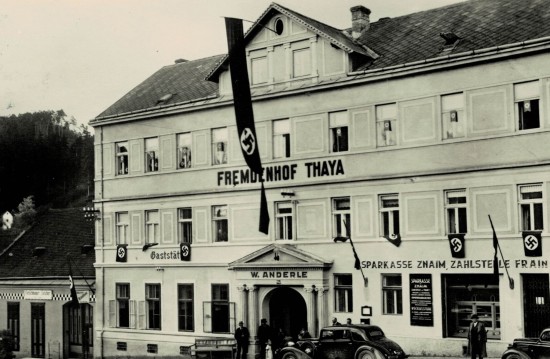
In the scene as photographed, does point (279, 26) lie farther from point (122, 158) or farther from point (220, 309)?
point (220, 309)

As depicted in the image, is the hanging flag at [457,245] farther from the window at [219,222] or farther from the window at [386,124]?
the window at [219,222]

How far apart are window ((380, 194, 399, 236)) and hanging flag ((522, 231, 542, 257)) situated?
4855 mm

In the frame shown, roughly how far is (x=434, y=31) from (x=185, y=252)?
1365 centimetres

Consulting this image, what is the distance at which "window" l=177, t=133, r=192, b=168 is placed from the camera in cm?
3703

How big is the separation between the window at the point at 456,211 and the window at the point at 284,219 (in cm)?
659

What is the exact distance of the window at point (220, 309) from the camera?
3516cm

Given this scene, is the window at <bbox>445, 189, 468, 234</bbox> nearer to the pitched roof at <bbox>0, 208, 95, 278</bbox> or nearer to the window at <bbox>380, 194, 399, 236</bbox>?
the window at <bbox>380, 194, 399, 236</bbox>

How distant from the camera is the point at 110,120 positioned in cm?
3966

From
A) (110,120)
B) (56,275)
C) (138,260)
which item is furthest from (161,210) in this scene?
(56,275)

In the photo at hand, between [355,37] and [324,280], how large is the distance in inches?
401

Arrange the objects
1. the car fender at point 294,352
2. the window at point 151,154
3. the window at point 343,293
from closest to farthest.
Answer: the car fender at point 294,352 < the window at point 343,293 < the window at point 151,154

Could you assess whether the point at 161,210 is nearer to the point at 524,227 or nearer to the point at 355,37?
the point at 355,37

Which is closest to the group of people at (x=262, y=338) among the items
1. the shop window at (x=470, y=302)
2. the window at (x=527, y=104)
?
the shop window at (x=470, y=302)

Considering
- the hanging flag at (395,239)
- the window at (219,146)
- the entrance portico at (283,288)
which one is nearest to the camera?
the hanging flag at (395,239)
